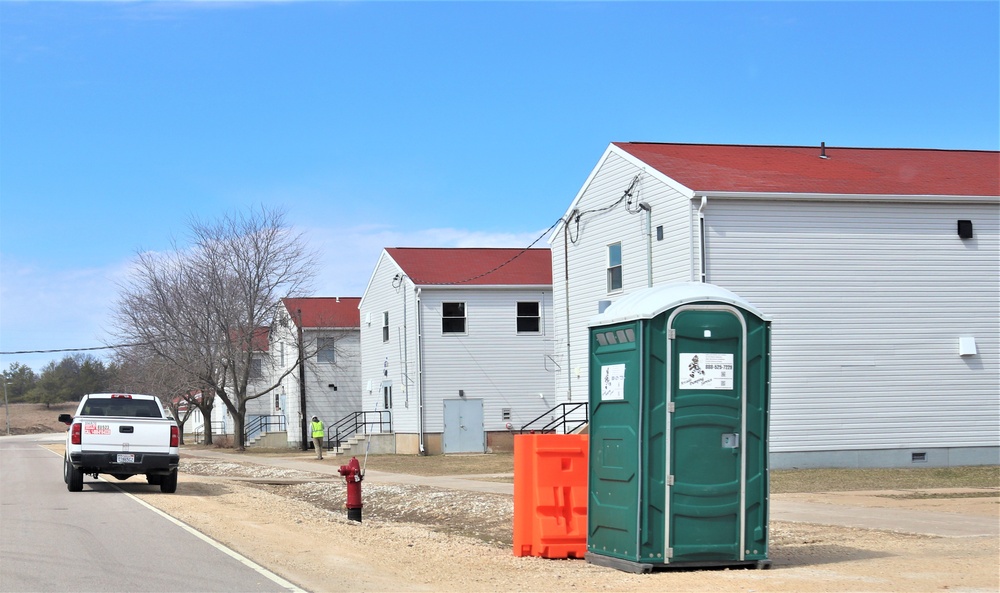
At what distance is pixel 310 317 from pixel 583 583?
4406 cm

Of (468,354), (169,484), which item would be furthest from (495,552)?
(468,354)

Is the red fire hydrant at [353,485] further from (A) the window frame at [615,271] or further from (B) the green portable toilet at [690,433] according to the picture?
(A) the window frame at [615,271]

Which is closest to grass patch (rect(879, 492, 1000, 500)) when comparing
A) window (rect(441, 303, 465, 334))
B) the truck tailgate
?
the truck tailgate

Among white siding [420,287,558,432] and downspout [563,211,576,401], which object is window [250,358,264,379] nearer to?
white siding [420,287,558,432]

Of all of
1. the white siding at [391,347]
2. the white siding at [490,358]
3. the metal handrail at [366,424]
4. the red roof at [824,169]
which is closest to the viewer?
the red roof at [824,169]

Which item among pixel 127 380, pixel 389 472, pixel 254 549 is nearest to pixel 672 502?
pixel 254 549

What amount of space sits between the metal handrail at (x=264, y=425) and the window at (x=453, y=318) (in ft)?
72.5

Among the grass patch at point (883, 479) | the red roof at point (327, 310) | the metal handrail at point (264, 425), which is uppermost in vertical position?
the red roof at point (327, 310)

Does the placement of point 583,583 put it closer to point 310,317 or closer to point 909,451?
point 909,451

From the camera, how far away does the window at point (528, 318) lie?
40.6 m

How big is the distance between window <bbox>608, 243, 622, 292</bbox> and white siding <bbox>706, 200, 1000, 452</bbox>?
3.91 metres

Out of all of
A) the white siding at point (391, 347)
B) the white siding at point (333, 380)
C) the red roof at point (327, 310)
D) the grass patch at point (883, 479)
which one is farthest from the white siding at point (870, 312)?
the white siding at point (333, 380)

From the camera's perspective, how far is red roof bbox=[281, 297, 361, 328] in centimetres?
5131

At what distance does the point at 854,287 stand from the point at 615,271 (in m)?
6.10
